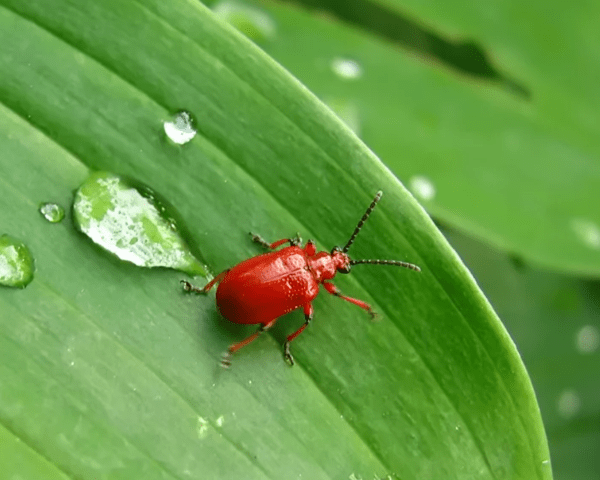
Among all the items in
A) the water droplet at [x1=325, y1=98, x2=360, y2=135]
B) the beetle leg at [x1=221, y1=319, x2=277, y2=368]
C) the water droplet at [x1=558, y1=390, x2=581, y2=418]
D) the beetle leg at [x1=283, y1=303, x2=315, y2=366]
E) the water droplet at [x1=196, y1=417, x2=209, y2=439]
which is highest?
Result: the water droplet at [x1=325, y1=98, x2=360, y2=135]

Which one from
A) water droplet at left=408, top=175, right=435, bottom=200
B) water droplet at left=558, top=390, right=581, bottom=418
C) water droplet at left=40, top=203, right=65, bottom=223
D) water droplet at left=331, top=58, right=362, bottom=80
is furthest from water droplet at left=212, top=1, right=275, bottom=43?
water droplet at left=558, top=390, right=581, bottom=418

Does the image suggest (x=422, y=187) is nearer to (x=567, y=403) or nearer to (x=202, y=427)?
(x=202, y=427)

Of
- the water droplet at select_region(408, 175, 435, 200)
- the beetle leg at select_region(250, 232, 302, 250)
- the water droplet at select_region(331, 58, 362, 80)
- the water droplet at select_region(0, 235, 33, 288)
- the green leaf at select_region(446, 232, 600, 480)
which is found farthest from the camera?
the green leaf at select_region(446, 232, 600, 480)

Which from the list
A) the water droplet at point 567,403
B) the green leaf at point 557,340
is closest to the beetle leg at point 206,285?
the green leaf at point 557,340

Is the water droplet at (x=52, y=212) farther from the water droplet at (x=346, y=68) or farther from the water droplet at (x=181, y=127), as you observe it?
the water droplet at (x=346, y=68)

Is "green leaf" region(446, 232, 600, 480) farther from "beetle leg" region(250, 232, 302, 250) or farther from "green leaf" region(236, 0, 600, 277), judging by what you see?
"beetle leg" region(250, 232, 302, 250)

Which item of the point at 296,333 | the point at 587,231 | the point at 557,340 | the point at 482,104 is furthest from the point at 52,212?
the point at 557,340
